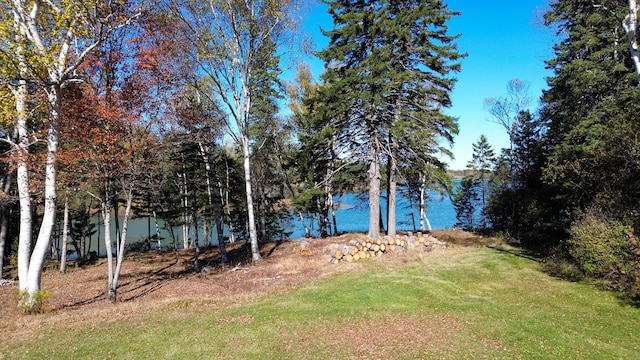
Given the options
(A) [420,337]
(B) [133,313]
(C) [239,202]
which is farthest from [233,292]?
(C) [239,202]

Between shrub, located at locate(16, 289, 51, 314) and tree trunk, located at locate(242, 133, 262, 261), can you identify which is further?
tree trunk, located at locate(242, 133, 262, 261)

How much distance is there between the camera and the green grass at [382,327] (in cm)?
702

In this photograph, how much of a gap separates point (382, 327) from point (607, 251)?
8804mm

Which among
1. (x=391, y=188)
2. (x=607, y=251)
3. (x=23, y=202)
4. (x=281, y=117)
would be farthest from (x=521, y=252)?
(x=23, y=202)

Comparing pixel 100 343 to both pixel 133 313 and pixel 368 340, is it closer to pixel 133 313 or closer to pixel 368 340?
pixel 133 313

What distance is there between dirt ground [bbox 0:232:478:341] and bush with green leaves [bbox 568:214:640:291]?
7.20m

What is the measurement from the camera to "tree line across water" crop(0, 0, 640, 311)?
1038cm

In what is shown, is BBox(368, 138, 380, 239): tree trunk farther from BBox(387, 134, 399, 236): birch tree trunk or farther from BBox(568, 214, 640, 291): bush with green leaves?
BBox(568, 214, 640, 291): bush with green leaves

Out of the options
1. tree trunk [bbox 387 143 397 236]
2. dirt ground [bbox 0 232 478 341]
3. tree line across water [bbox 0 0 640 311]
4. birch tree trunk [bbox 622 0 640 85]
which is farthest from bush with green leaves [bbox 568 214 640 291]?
tree trunk [bbox 387 143 397 236]

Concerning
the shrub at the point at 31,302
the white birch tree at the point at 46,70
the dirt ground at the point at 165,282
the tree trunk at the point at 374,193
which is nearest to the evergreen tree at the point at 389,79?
the tree trunk at the point at 374,193

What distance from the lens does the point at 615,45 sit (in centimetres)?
1642

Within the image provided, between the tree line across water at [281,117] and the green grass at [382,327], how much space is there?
292 centimetres

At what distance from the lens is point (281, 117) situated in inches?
946

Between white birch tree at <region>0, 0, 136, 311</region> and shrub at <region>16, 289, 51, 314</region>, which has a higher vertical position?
white birch tree at <region>0, 0, 136, 311</region>
